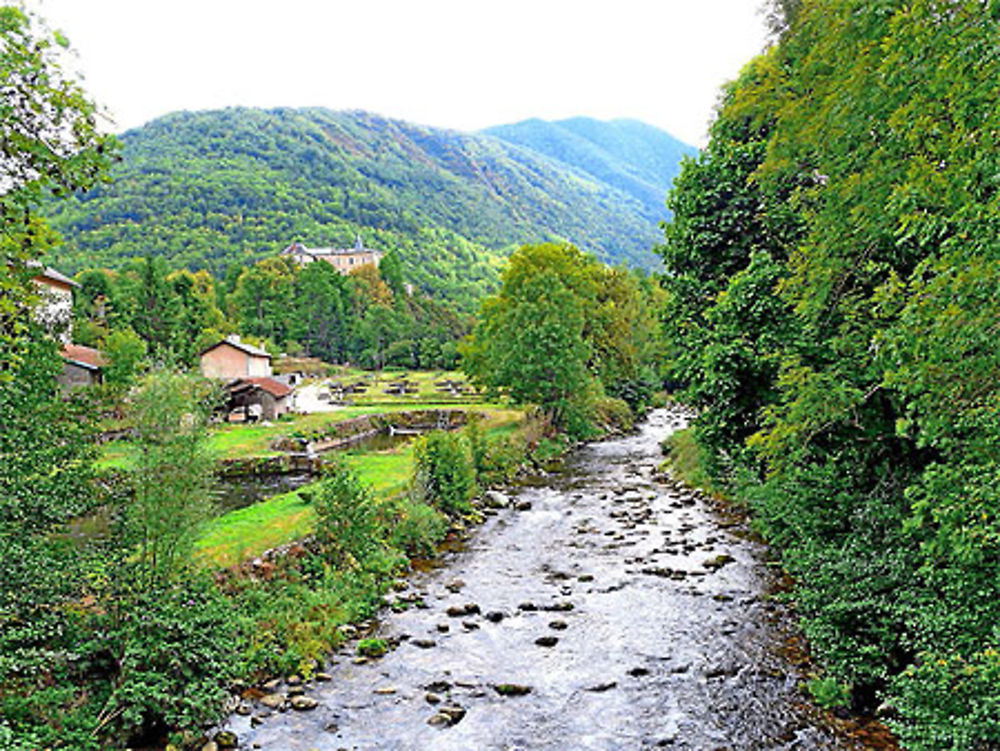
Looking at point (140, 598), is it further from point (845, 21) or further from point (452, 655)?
point (845, 21)

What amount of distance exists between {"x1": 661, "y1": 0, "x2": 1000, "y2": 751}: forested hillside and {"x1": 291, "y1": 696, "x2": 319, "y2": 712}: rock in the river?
894 centimetres

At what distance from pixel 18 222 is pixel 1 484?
4.08m

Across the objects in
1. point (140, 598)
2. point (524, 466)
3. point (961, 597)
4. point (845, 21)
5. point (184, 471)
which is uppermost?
point (845, 21)

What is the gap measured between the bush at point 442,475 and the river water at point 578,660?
8.70 feet

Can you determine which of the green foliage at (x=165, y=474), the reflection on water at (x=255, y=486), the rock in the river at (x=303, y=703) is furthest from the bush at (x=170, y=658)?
the reflection on water at (x=255, y=486)

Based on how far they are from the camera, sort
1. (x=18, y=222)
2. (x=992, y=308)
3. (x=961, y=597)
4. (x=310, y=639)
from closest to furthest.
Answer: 1. (x=992, y=308)
2. (x=18, y=222)
3. (x=961, y=597)
4. (x=310, y=639)

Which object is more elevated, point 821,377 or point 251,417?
point 821,377

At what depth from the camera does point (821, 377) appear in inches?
479

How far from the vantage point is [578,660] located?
13922mm

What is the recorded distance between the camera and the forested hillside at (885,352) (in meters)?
7.32

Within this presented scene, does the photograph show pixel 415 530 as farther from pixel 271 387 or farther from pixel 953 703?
pixel 271 387

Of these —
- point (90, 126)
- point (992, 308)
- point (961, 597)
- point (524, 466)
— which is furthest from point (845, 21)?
point (524, 466)

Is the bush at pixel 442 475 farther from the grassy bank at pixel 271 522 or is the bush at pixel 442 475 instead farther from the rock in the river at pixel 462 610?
the rock in the river at pixel 462 610

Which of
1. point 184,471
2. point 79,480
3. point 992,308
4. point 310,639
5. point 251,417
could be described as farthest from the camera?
point 251,417
